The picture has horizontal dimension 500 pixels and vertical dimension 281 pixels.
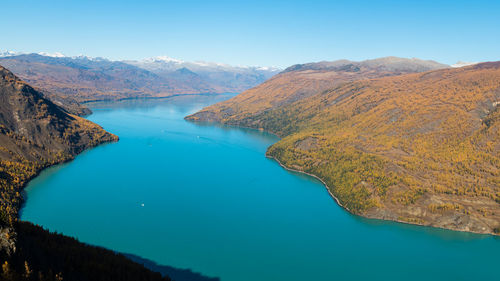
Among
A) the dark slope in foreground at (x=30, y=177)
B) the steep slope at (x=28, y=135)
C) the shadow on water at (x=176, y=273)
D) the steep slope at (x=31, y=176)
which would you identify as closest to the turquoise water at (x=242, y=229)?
the shadow on water at (x=176, y=273)

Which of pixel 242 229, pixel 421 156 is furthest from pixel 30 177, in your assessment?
pixel 421 156

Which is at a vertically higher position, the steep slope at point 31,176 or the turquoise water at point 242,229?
the steep slope at point 31,176

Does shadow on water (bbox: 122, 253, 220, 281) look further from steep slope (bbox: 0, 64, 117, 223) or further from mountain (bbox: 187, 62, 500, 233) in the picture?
mountain (bbox: 187, 62, 500, 233)

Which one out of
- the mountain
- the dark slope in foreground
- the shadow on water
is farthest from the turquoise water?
Answer: the dark slope in foreground

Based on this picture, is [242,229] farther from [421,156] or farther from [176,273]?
[421,156]

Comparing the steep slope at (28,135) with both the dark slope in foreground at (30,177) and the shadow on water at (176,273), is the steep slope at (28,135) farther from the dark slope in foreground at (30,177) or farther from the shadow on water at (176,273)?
the shadow on water at (176,273)

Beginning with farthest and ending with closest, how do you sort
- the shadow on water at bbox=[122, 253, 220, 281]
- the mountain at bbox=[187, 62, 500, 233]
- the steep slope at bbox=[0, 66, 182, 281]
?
the mountain at bbox=[187, 62, 500, 233]
the shadow on water at bbox=[122, 253, 220, 281]
the steep slope at bbox=[0, 66, 182, 281]
